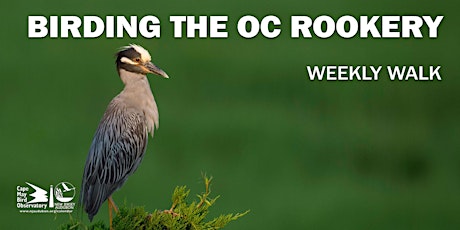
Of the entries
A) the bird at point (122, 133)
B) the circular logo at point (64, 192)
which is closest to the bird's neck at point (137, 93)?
the bird at point (122, 133)

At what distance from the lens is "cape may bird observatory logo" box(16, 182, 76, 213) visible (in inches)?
208

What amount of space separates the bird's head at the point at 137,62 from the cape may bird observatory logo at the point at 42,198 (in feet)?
2.68

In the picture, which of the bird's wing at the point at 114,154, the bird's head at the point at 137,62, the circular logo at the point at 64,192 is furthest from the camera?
the circular logo at the point at 64,192

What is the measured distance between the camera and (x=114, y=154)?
4918mm

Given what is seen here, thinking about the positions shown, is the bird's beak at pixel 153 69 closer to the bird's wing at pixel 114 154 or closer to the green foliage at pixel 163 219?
the bird's wing at pixel 114 154

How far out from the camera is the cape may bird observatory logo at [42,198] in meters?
5.28

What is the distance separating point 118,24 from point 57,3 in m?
0.39

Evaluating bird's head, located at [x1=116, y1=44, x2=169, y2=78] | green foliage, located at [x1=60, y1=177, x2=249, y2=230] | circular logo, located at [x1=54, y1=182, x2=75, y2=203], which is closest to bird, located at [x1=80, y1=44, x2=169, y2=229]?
bird's head, located at [x1=116, y1=44, x2=169, y2=78]

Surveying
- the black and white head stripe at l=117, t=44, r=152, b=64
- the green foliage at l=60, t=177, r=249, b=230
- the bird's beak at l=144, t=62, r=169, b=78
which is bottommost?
the green foliage at l=60, t=177, r=249, b=230

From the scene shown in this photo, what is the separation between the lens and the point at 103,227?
4.50 m

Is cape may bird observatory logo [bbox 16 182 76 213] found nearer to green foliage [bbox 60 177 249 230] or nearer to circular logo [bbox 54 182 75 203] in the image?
circular logo [bbox 54 182 75 203]

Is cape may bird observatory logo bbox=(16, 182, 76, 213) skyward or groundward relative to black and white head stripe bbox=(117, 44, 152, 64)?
groundward

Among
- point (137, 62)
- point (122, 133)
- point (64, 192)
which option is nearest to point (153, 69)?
point (137, 62)

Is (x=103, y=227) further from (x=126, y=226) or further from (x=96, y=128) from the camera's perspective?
(x=96, y=128)
